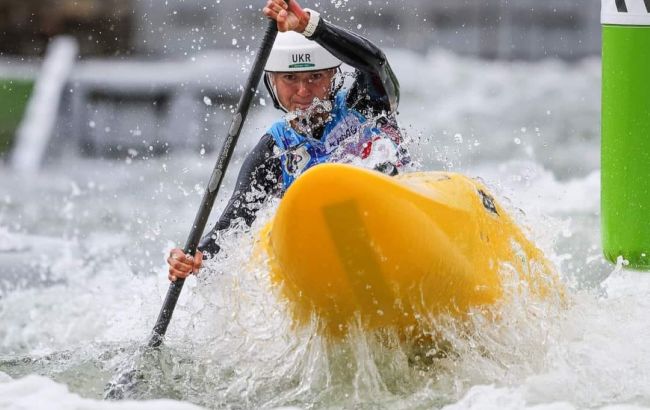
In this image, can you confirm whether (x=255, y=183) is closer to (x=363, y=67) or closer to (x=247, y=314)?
(x=363, y=67)

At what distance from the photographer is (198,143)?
10.0 m

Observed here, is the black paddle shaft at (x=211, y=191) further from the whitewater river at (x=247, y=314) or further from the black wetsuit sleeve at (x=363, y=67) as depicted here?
the black wetsuit sleeve at (x=363, y=67)

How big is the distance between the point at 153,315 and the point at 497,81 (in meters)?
7.58

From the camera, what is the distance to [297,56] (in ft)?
12.6

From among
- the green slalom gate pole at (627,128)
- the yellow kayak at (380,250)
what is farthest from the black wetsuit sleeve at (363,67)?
the green slalom gate pole at (627,128)

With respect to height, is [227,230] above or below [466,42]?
below

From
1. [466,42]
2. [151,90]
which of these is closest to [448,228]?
[151,90]

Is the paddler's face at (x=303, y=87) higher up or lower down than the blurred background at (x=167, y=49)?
lower down

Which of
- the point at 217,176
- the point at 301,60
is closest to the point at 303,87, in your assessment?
the point at 301,60

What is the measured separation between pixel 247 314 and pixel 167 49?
8838 millimetres

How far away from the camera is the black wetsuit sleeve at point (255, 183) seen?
3902 mm

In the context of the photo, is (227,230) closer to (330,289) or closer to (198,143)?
(330,289)

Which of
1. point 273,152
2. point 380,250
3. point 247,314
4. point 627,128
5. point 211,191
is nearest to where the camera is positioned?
point 380,250

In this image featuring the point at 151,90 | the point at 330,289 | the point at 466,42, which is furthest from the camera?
the point at 466,42
